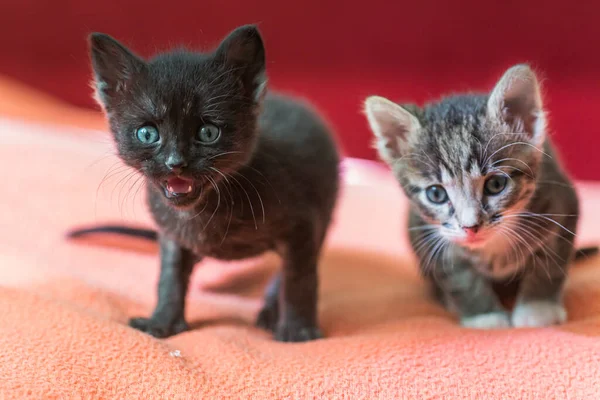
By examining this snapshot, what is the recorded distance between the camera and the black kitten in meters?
1.40

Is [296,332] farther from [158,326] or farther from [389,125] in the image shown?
[389,125]

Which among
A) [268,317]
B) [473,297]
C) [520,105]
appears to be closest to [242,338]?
[268,317]

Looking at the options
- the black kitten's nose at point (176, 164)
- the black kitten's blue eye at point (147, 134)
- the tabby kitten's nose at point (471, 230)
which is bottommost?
the tabby kitten's nose at point (471, 230)

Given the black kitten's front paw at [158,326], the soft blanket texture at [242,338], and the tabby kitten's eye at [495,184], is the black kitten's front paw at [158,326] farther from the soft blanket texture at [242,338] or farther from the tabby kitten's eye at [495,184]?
the tabby kitten's eye at [495,184]

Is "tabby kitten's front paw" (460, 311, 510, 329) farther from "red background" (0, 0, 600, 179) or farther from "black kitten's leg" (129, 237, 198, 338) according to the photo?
"red background" (0, 0, 600, 179)

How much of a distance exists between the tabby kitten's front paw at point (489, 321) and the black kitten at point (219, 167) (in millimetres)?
417

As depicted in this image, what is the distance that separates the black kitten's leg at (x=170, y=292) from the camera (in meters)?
1.63

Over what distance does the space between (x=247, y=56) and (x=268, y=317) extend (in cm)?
76

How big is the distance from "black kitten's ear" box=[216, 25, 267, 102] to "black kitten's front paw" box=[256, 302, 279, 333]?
64 cm

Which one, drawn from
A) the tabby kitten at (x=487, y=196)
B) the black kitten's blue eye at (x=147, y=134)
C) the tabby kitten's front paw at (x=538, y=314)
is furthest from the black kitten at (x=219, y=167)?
the tabby kitten's front paw at (x=538, y=314)

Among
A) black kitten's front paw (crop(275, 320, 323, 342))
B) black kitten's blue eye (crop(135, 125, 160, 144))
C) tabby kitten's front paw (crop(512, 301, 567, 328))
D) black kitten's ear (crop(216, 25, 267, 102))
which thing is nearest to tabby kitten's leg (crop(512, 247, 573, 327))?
tabby kitten's front paw (crop(512, 301, 567, 328))

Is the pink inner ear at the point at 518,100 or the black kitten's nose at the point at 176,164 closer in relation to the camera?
the black kitten's nose at the point at 176,164

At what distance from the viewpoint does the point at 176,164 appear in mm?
1336

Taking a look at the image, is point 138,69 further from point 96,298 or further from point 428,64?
point 428,64
